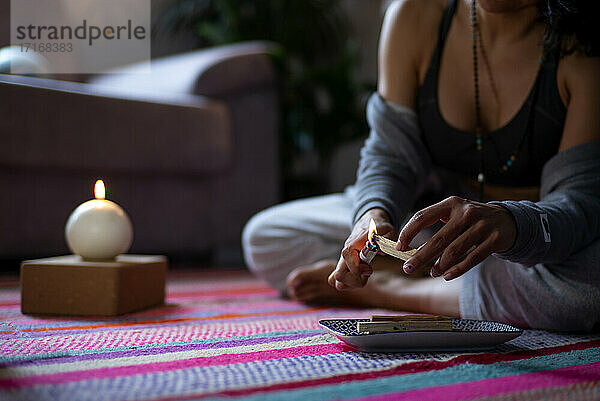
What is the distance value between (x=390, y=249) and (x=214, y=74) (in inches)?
44.9

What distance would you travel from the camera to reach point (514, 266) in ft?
2.50

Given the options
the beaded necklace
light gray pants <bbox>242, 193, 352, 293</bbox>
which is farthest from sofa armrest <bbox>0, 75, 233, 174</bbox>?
the beaded necklace

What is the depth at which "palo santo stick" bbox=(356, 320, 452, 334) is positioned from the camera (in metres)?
0.59

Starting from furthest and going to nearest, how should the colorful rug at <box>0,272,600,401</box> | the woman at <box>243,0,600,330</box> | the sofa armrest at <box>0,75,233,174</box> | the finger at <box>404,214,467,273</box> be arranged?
the sofa armrest at <box>0,75,233,174</box> → the woman at <box>243,0,600,330</box> → the finger at <box>404,214,467,273</box> → the colorful rug at <box>0,272,600,401</box>

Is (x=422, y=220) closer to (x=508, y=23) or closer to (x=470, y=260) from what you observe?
(x=470, y=260)

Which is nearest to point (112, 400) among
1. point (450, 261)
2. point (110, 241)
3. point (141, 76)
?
point (450, 261)

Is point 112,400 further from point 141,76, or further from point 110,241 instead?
point 141,76

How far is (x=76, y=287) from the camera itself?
84cm

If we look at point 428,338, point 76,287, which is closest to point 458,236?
point 428,338

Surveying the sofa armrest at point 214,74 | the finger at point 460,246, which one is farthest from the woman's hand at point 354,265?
the sofa armrest at point 214,74

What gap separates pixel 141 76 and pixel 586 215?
4.80ft

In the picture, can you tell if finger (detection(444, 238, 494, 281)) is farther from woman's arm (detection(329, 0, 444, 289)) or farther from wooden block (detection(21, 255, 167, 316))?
wooden block (detection(21, 255, 167, 316))

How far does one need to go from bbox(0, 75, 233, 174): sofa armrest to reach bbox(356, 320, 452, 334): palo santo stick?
36.5 inches

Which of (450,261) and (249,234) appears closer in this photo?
(450,261)
